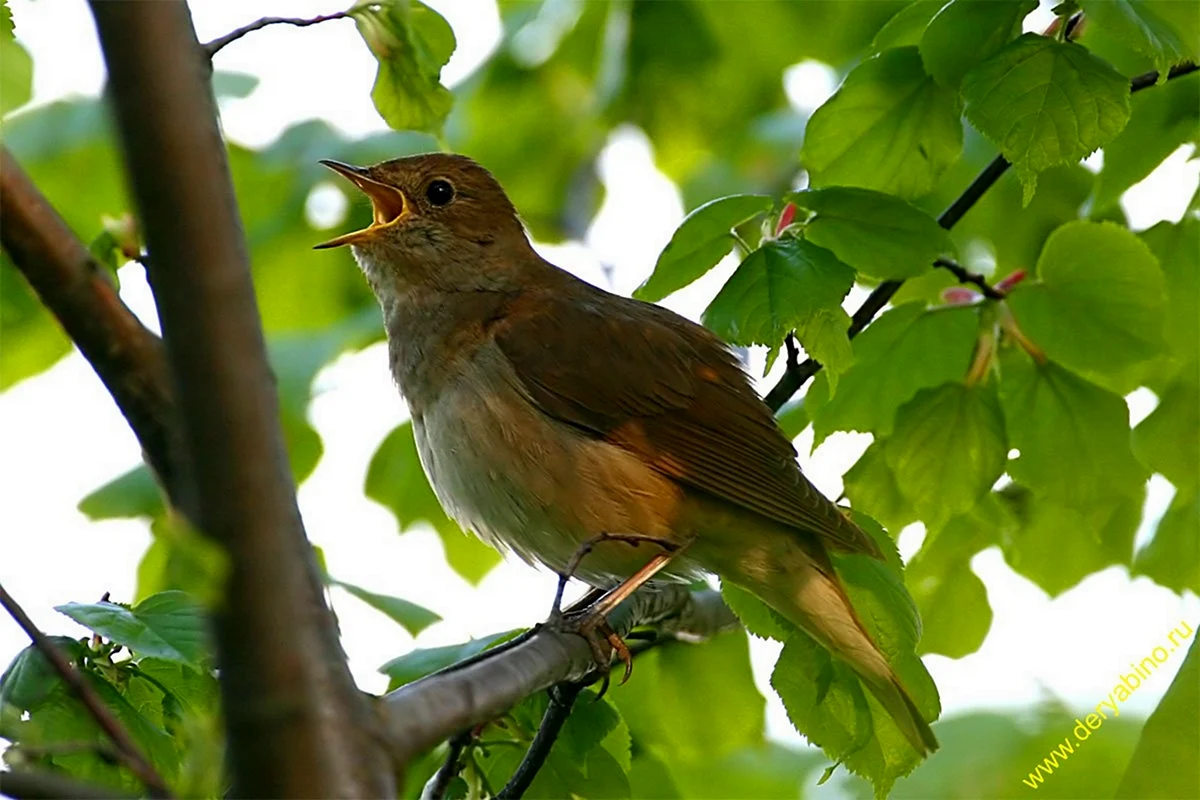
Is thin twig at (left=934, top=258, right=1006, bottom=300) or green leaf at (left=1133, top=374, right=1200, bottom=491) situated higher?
thin twig at (left=934, top=258, right=1006, bottom=300)

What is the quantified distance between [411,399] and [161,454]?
2671 millimetres

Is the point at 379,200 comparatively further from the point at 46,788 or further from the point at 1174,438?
the point at 46,788

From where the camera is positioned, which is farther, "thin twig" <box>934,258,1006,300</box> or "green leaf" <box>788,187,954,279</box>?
"thin twig" <box>934,258,1006,300</box>

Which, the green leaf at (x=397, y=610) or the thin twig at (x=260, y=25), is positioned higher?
the thin twig at (x=260, y=25)

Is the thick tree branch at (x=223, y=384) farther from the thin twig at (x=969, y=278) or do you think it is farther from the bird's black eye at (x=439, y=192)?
the bird's black eye at (x=439, y=192)

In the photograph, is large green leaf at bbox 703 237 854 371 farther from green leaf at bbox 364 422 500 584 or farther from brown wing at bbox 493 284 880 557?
green leaf at bbox 364 422 500 584

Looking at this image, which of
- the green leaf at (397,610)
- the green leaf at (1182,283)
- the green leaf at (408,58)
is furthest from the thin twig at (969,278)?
the green leaf at (397,610)

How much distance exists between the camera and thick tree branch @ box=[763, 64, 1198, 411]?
367cm

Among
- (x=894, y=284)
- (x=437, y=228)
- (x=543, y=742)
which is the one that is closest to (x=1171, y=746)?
(x=543, y=742)

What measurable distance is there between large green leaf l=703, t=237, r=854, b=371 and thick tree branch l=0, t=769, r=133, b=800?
1796 millimetres

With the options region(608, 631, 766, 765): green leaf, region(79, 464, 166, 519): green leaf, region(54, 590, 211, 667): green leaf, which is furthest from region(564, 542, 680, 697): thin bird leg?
region(79, 464, 166, 519): green leaf

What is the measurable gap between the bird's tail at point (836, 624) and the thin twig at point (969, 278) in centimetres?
82

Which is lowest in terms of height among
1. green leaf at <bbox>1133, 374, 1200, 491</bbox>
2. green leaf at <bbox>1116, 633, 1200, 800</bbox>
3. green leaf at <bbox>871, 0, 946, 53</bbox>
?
green leaf at <bbox>1116, 633, 1200, 800</bbox>

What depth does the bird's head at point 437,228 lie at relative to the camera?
4.91 metres
